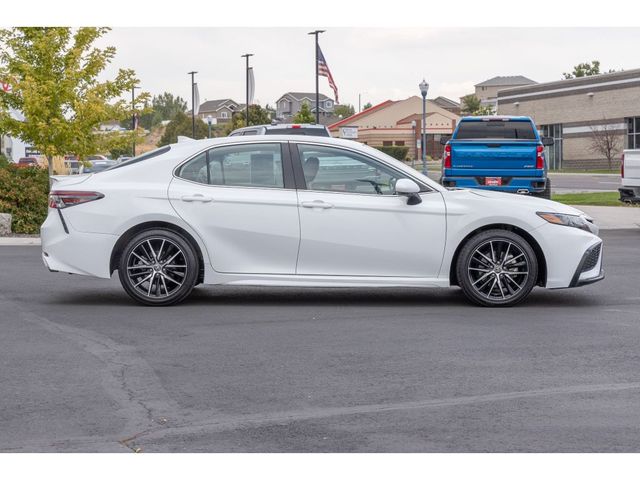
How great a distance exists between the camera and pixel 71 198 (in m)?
10.1

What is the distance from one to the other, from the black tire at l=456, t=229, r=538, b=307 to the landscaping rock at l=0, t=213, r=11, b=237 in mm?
11238

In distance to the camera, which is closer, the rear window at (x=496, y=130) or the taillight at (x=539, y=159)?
the taillight at (x=539, y=159)

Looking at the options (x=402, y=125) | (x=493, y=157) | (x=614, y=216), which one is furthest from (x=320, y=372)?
(x=402, y=125)

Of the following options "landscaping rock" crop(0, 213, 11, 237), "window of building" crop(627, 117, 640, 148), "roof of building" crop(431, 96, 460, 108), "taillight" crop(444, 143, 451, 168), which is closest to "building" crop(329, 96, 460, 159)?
"window of building" crop(627, 117, 640, 148)

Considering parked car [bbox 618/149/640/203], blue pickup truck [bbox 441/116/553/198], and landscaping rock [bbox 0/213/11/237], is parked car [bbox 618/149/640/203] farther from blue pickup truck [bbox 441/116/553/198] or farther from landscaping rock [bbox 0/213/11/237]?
landscaping rock [bbox 0/213/11/237]

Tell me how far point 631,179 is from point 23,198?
36.7 ft

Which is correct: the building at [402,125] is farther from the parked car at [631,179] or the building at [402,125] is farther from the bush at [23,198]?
the bush at [23,198]

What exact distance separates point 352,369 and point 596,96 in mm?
69083

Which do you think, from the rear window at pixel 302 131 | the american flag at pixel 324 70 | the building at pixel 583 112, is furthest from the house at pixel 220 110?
the rear window at pixel 302 131

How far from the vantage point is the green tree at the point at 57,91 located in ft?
70.3

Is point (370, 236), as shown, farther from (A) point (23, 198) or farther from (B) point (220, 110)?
(B) point (220, 110)

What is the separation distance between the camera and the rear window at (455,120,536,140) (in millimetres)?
21531

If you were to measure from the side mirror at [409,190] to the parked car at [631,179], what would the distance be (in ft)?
34.3

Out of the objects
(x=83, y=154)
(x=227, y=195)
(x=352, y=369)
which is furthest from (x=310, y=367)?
(x=83, y=154)
